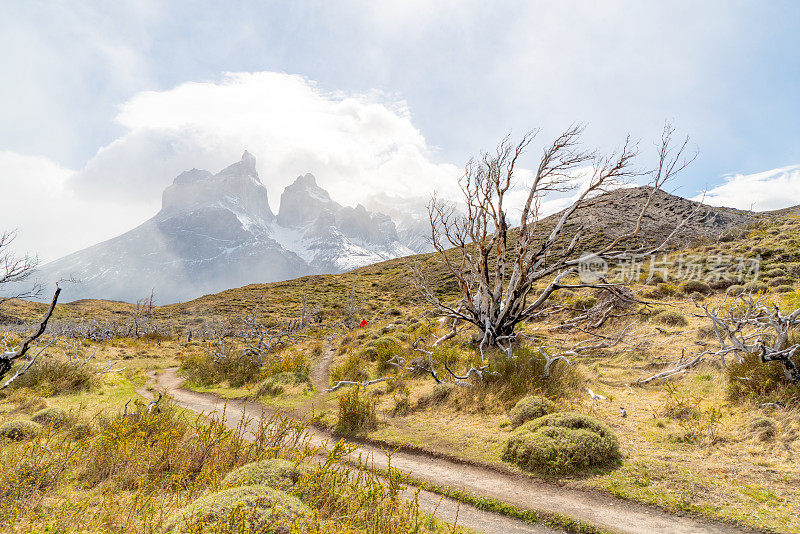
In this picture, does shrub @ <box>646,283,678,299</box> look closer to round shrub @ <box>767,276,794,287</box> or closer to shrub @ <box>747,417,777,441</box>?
round shrub @ <box>767,276,794,287</box>

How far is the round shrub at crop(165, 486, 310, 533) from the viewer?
10.6 ft

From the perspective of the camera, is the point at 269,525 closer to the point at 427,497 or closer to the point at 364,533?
the point at 364,533

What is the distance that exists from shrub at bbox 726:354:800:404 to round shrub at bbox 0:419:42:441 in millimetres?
12581

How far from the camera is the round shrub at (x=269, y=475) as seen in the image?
432 centimetres

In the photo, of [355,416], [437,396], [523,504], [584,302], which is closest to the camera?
[523,504]

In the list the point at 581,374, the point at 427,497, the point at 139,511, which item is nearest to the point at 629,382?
the point at 581,374

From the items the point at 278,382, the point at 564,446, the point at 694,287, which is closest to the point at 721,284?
the point at 694,287

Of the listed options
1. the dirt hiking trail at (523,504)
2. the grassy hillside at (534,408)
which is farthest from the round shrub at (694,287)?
the dirt hiking trail at (523,504)

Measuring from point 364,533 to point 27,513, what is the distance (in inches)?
145

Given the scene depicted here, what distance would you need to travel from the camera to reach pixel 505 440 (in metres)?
6.61

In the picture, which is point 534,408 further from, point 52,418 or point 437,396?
point 52,418

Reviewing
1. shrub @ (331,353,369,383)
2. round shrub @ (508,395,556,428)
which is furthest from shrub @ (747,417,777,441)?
shrub @ (331,353,369,383)

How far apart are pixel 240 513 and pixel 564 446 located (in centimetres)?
466

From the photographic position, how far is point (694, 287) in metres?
17.7
